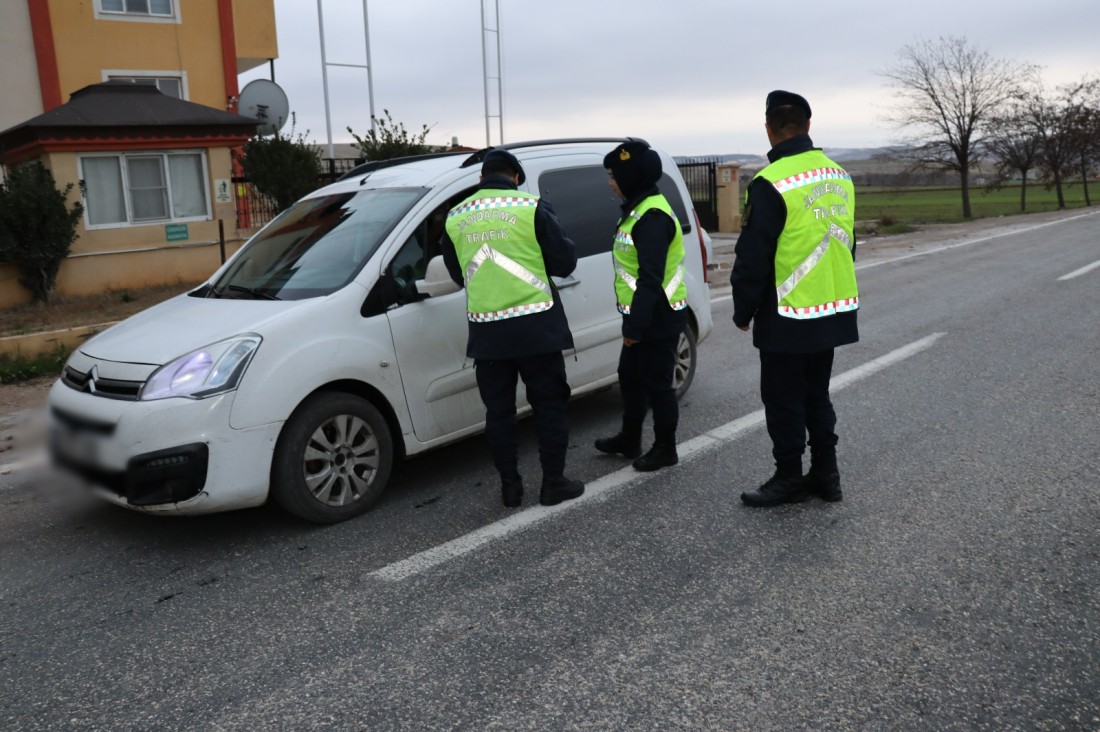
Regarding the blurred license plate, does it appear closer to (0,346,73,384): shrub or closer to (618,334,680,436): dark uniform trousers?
(618,334,680,436): dark uniform trousers

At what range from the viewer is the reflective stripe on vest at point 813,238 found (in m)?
4.34

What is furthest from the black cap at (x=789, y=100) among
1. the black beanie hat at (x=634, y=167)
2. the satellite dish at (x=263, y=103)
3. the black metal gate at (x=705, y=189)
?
the black metal gate at (x=705, y=189)

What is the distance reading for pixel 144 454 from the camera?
4035 millimetres

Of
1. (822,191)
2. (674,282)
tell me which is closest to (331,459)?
(674,282)

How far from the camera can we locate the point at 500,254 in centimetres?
457

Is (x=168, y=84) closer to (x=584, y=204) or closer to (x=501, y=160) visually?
(x=584, y=204)

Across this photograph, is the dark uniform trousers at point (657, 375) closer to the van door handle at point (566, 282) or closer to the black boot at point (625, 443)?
the black boot at point (625, 443)

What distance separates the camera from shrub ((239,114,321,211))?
16266 mm

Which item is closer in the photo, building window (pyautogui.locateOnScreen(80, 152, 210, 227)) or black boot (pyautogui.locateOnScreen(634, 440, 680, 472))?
black boot (pyautogui.locateOnScreen(634, 440, 680, 472))

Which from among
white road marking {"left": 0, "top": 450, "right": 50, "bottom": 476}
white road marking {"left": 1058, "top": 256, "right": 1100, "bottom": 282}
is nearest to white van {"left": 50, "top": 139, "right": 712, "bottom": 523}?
white road marking {"left": 0, "top": 450, "right": 50, "bottom": 476}

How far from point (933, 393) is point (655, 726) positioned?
15.3ft

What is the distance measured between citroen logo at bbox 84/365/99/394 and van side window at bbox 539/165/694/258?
2705 mm

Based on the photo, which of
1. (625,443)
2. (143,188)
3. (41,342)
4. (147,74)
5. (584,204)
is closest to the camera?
(625,443)

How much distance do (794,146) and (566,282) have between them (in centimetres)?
174
